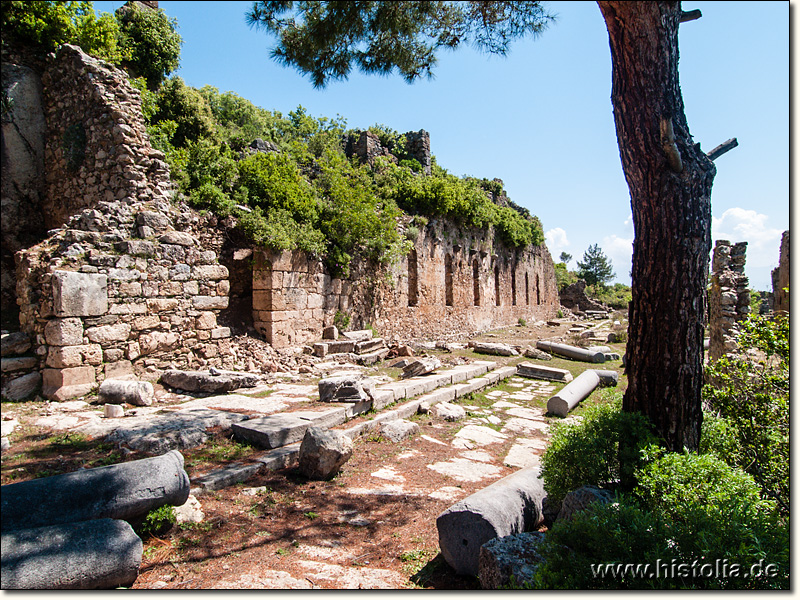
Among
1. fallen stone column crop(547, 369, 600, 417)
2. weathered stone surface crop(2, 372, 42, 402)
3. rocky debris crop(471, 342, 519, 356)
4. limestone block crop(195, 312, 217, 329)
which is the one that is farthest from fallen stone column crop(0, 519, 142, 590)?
rocky debris crop(471, 342, 519, 356)

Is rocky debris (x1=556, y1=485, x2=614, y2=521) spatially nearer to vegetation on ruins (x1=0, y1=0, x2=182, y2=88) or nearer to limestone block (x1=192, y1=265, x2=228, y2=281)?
limestone block (x1=192, y1=265, x2=228, y2=281)

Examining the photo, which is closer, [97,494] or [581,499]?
[97,494]

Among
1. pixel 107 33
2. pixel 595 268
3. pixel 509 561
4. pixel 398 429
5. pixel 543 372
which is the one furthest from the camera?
pixel 595 268

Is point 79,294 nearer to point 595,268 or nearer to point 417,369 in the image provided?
point 417,369

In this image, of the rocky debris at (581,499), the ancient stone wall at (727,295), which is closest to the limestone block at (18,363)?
the rocky debris at (581,499)

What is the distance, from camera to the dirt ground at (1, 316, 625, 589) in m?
2.84

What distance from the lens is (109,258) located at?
7.01 m

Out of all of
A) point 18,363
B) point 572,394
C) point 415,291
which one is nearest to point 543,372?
point 572,394

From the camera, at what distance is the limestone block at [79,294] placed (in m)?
6.29

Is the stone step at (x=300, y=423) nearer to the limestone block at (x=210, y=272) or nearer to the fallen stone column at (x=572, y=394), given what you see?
the fallen stone column at (x=572, y=394)

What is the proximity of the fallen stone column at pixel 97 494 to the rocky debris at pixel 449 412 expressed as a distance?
4242 millimetres

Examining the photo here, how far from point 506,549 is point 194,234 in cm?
792

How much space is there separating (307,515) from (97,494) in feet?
5.21

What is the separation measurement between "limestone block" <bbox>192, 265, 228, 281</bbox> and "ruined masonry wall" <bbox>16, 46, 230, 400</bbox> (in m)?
0.02
